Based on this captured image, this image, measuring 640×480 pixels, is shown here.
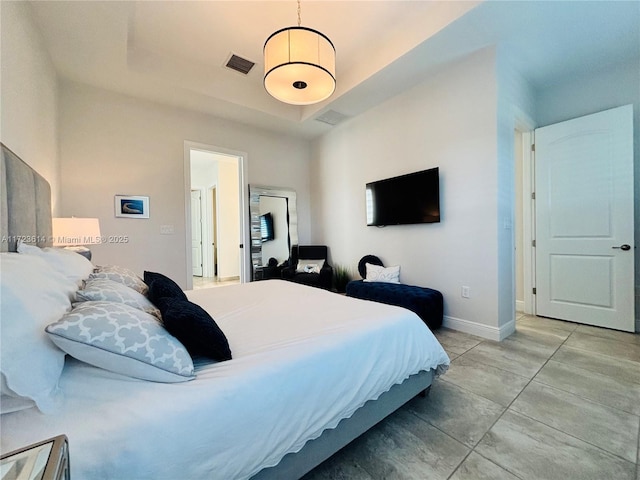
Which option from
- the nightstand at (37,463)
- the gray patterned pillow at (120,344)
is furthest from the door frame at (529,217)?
the nightstand at (37,463)

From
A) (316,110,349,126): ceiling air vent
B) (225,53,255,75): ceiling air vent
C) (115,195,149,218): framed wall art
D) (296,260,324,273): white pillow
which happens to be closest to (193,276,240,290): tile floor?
(296,260,324,273): white pillow

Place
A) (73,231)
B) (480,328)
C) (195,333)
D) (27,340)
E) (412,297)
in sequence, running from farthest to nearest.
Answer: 1. (412,297)
2. (480,328)
3. (73,231)
4. (195,333)
5. (27,340)

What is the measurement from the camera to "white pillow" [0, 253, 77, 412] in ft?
2.19

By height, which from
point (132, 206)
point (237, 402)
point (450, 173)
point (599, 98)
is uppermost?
point (599, 98)

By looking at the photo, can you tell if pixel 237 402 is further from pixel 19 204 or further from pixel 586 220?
pixel 586 220

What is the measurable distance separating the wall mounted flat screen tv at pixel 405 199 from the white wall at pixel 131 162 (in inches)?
92.8

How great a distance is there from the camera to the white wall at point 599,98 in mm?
2779

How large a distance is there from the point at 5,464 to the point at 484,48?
12.7 feet

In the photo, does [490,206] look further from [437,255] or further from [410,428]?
[410,428]

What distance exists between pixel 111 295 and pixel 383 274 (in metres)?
2.95

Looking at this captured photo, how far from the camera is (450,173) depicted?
2965mm

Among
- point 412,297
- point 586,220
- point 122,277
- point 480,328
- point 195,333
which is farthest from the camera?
point 586,220

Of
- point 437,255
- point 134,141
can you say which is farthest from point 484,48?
point 134,141

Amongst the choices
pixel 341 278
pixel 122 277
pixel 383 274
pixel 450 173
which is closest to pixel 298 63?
pixel 122 277
